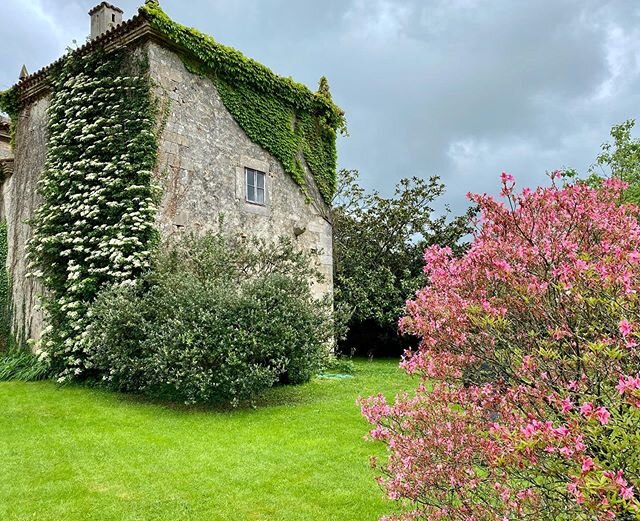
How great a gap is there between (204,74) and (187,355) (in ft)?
23.5

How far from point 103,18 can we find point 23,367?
27.8 ft

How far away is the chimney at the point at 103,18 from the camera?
42.1 ft

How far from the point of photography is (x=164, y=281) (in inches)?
365

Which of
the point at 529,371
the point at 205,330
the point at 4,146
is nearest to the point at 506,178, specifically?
the point at 529,371

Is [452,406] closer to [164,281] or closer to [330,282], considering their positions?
[164,281]

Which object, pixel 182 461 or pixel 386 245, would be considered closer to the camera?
pixel 182 461

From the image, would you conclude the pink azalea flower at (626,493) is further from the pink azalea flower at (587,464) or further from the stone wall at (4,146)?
the stone wall at (4,146)

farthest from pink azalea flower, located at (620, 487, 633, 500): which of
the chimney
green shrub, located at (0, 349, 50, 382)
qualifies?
the chimney

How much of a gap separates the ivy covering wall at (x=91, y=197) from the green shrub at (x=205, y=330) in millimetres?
734

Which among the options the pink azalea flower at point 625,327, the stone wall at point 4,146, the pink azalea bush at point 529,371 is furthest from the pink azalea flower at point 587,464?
the stone wall at point 4,146

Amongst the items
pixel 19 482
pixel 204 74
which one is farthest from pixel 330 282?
pixel 19 482

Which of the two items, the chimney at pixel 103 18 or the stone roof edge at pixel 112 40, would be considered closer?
the stone roof edge at pixel 112 40

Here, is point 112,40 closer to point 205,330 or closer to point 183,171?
point 183,171

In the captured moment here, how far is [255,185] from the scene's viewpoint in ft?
43.1
